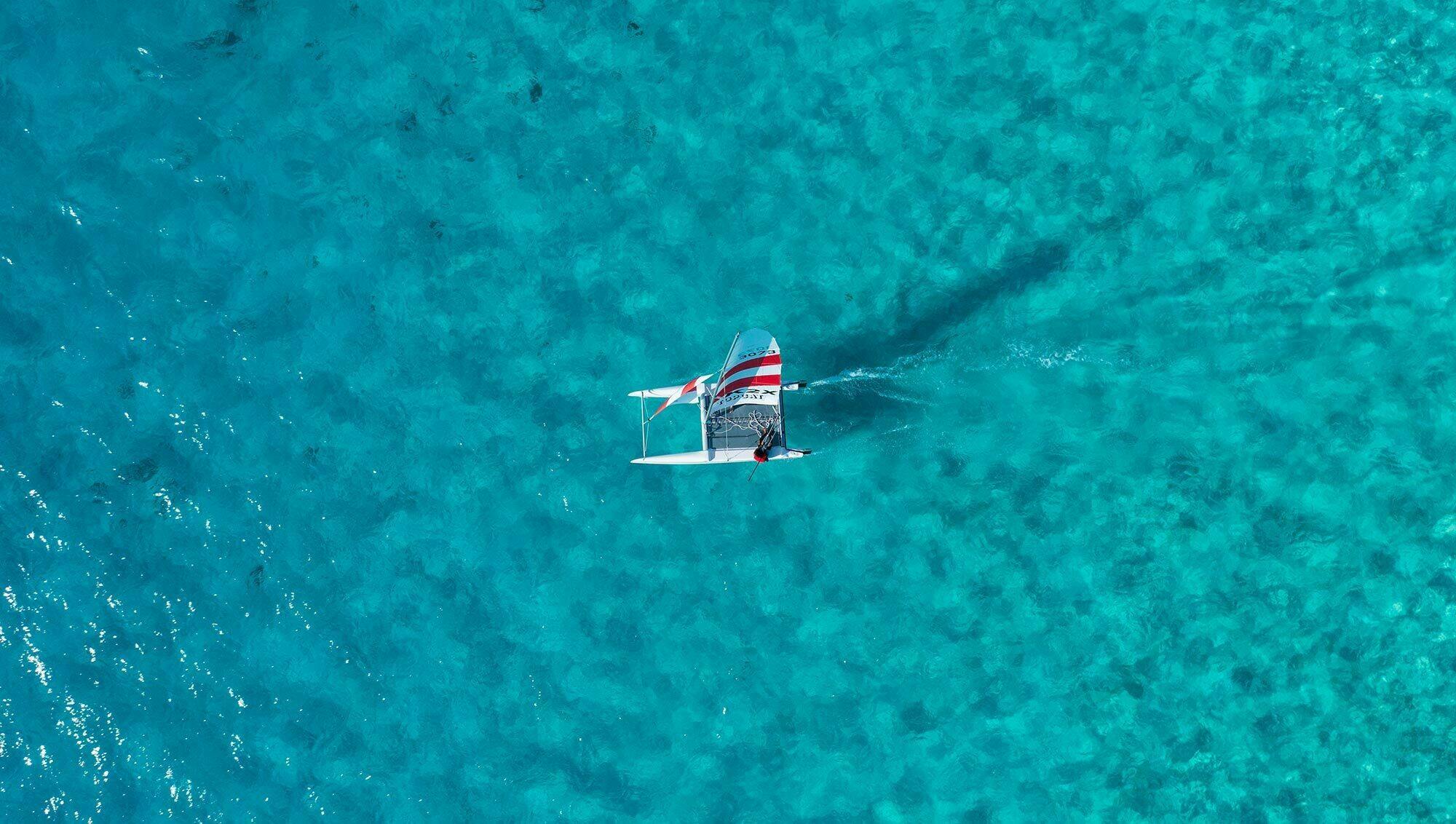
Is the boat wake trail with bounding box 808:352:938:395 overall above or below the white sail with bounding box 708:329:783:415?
below

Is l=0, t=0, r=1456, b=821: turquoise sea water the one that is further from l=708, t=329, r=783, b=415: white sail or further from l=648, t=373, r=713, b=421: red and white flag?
l=708, t=329, r=783, b=415: white sail

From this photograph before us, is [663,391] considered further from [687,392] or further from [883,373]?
[883,373]

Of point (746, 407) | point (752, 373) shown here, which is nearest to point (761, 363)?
point (752, 373)

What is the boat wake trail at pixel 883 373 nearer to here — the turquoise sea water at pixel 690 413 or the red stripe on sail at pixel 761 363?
the turquoise sea water at pixel 690 413

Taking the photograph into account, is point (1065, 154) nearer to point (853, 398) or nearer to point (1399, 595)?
point (853, 398)

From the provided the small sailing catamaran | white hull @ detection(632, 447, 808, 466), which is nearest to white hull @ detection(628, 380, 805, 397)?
the small sailing catamaran

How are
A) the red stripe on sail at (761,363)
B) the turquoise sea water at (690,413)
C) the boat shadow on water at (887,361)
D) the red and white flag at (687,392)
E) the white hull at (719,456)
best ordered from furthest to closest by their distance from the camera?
the boat shadow on water at (887,361) < the turquoise sea water at (690,413) < the red and white flag at (687,392) < the white hull at (719,456) < the red stripe on sail at (761,363)

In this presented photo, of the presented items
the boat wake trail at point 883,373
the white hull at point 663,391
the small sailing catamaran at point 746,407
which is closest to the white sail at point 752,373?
the small sailing catamaran at point 746,407
